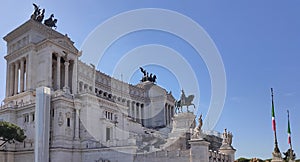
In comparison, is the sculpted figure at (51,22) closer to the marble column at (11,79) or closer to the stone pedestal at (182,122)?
the marble column at (11,79)

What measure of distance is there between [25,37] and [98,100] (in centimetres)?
2066

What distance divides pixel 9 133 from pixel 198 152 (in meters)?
20.8

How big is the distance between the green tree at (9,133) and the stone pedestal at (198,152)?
19887 millimetres

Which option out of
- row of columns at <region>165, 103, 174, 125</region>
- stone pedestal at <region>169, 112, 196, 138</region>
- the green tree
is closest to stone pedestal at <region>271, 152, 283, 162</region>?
stone pedestal at <region>169, 112, 196, 138</region>

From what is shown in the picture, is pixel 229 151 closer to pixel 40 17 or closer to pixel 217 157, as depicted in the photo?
pixel 217 157

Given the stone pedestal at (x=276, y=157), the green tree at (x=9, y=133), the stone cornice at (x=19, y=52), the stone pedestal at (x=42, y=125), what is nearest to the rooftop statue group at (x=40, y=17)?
the stone cornice at (x=19, y=52)

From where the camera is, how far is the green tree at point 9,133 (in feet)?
123

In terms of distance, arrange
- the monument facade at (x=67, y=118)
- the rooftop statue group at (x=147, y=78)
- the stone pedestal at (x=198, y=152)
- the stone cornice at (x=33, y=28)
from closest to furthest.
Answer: the stone pedestal at (x=198, y=152), the monument facade at (x=67, y=118), the stone cornice at (x=33, y=28), the rooftop statue group at (x=147, y=78)

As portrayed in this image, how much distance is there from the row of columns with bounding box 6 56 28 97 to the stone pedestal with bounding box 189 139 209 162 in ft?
112

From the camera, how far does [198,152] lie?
3064cm

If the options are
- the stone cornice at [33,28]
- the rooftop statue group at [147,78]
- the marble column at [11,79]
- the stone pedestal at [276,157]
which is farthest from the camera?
the rooftop statue group at [147,78]

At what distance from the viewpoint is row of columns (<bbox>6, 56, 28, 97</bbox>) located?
56.8 m

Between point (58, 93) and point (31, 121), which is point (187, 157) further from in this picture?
point (31, 121)

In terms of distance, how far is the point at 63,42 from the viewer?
2245 inches
